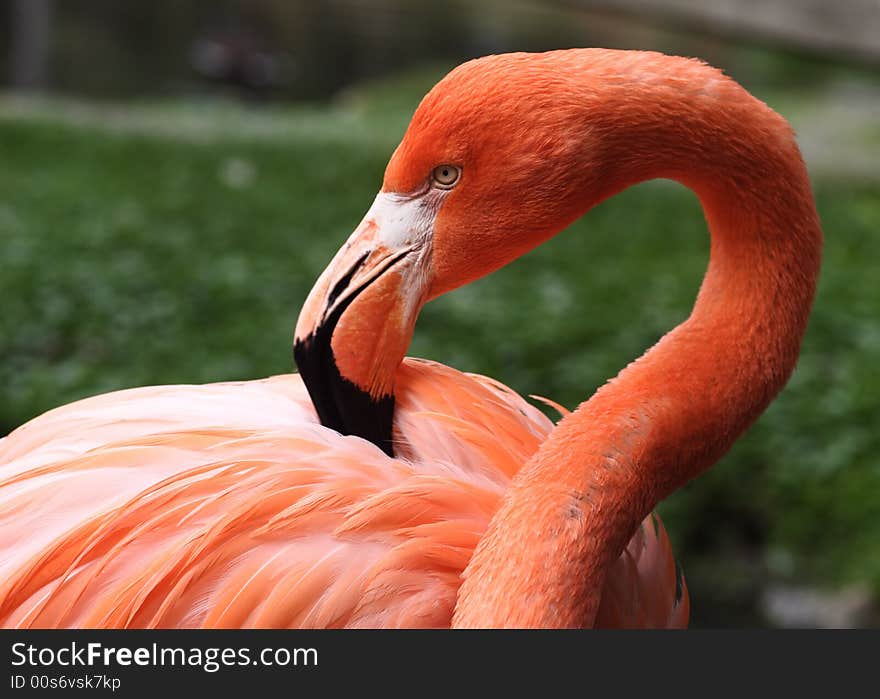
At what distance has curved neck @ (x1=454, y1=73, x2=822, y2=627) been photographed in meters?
1.45

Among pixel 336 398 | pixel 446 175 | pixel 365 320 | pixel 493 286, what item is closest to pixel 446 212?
pixel 446 175

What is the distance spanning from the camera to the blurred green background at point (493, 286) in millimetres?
3322

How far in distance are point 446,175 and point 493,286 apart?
321 centimetres

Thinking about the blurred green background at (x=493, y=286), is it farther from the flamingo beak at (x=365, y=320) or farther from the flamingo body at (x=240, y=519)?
the flamingo beak at (x=365, y=320)

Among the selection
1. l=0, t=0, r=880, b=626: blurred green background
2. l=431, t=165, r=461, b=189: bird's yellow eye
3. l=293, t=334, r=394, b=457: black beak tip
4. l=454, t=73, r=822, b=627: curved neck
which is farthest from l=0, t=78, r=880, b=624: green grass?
l=431, t=165, r=461, b=189: bird's yellow eye

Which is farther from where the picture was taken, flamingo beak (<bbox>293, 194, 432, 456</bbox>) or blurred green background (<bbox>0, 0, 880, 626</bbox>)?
blurred green background (<bbox>0, 0, 880, 626</bbox>)

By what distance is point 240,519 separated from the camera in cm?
147

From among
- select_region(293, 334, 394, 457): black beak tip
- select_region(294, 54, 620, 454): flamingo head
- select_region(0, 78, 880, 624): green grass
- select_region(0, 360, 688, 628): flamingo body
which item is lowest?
select_region(0, 78, 880, 624): green grass

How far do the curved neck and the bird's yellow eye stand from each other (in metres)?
0.22

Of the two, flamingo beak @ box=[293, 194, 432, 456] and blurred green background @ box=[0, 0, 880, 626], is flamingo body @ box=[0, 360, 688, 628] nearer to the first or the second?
flamingo beak @ box=[293, 194, 432, 456]

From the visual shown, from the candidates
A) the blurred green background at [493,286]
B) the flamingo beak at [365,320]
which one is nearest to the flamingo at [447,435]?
the flamingo beak at [365,320]

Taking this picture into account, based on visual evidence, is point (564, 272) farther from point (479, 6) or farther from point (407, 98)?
point (479, 6)

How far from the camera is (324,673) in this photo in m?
1.40

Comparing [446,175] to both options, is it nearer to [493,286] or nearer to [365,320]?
[365,320]
